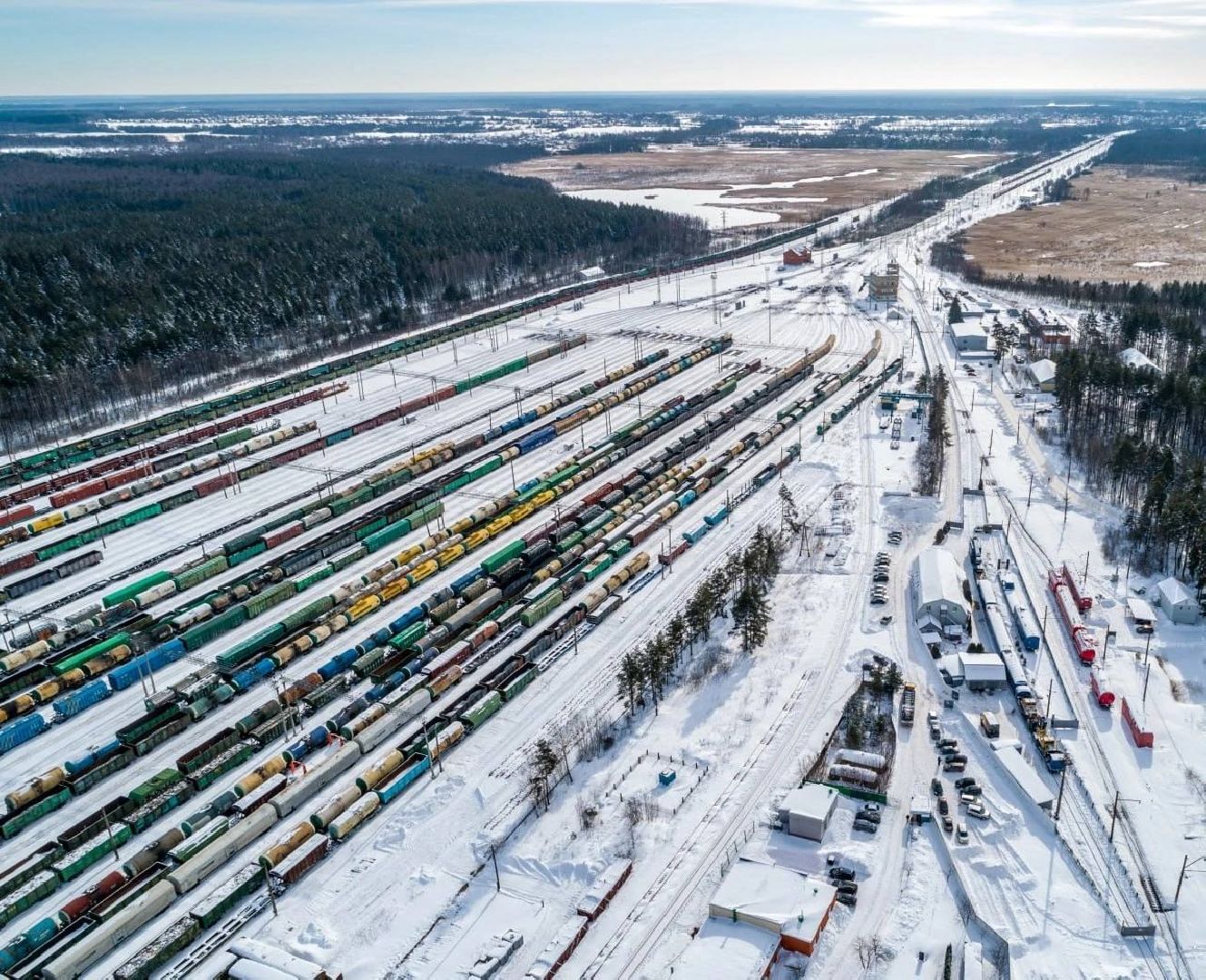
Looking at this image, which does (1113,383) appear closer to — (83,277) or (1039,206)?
(83,277)

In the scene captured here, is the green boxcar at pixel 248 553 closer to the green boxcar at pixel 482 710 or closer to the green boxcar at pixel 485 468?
the green boxcar at pixel 485 468

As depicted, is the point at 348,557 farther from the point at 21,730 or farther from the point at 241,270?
the point at 241,270

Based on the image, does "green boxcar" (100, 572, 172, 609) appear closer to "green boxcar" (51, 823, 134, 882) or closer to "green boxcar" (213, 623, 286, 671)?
"green boxcar" (213, 623, 286, 671)

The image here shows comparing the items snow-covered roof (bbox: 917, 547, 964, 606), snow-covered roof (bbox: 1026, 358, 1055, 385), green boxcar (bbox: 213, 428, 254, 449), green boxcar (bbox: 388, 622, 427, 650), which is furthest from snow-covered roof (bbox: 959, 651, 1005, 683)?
green boxcar (bbox: 213, 428, 254, 449)

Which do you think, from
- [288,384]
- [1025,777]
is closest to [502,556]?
[1025,777]

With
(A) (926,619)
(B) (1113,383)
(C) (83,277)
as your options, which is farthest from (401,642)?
(C) (83,277)

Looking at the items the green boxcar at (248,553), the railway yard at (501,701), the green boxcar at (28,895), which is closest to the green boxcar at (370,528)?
the railway yard at (501,701)
